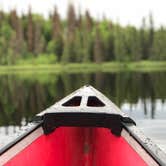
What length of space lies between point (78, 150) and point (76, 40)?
493ft

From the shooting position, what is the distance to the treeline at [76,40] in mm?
153625

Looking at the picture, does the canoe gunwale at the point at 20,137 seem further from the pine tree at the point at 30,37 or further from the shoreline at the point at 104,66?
the pine tree at the point at 30,37

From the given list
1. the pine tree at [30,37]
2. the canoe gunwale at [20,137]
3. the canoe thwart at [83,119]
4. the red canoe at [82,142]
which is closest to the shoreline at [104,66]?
the pine tree at [30,37]

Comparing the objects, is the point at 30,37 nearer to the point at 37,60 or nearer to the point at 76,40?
the point at 37,60

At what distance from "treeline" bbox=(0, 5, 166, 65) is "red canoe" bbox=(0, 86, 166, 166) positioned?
14300cm

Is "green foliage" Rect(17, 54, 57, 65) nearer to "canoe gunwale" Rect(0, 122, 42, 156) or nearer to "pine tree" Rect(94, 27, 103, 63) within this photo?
"pine tree" Rect(94, 27, 103, 63)

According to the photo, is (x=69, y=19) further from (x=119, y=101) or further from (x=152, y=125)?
(x=152, y=125)

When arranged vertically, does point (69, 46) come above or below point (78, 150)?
below

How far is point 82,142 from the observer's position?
953 centimetres

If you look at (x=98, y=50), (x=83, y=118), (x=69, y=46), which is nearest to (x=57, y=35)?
(x=69, y=46)

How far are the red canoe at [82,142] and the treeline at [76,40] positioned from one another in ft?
469

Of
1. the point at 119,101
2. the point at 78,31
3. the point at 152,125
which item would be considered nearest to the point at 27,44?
the point at 78,31

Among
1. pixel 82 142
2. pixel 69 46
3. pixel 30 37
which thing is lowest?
pixel 69 46

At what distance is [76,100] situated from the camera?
10.5 m
